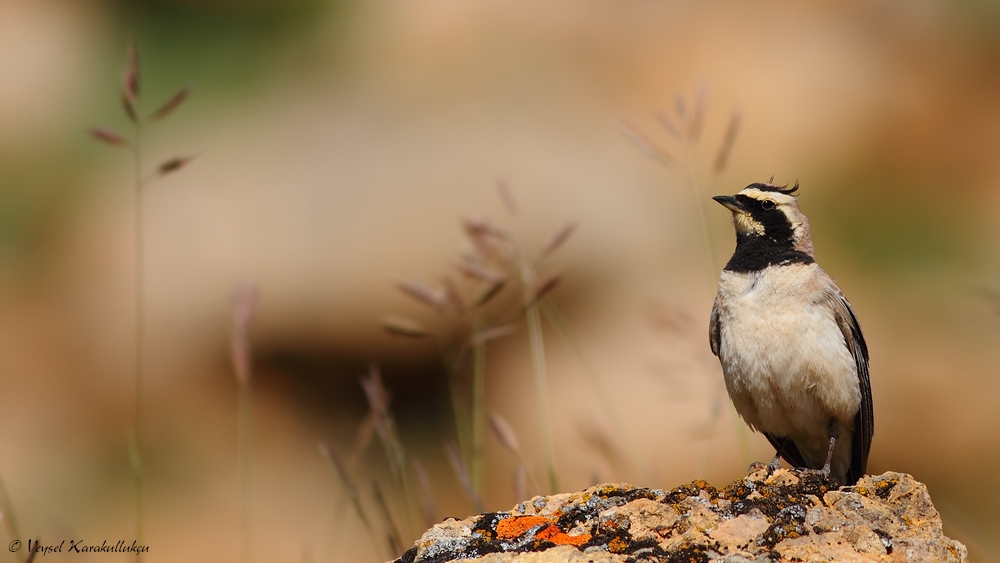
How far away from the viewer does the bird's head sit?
5285 mm

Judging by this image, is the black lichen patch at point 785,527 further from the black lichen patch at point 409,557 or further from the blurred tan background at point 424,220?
the blurred tan background at point 424,220

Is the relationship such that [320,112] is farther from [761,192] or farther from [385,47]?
[761,192]

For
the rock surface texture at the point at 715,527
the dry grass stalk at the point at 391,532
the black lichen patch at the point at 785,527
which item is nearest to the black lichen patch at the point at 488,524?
the rock surface texture at the point at 715,527

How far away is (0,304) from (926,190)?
9919mm

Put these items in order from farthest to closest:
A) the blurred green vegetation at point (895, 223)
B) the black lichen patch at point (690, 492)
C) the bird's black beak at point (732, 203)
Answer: the blurred green vegetation at point (895, 223)
the bird's black beak at point (732, 203)
the black lichen patch at point (690, 492)

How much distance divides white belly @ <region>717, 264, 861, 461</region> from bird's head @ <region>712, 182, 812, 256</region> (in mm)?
249

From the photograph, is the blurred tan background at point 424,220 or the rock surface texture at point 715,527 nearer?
the rock surface texture at point 715,527

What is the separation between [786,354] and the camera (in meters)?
4.91

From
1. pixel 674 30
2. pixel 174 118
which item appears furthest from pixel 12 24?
pixel 674 30

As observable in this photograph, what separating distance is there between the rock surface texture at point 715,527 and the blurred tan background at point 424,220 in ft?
10.5

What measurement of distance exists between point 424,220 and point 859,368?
5.61 m

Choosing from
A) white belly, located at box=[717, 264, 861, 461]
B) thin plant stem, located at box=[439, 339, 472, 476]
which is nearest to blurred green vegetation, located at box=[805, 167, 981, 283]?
thin plant stem, located at box=[439, 339, 472, 476]

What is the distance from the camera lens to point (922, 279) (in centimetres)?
1020

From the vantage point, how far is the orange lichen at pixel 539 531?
3357 mm
